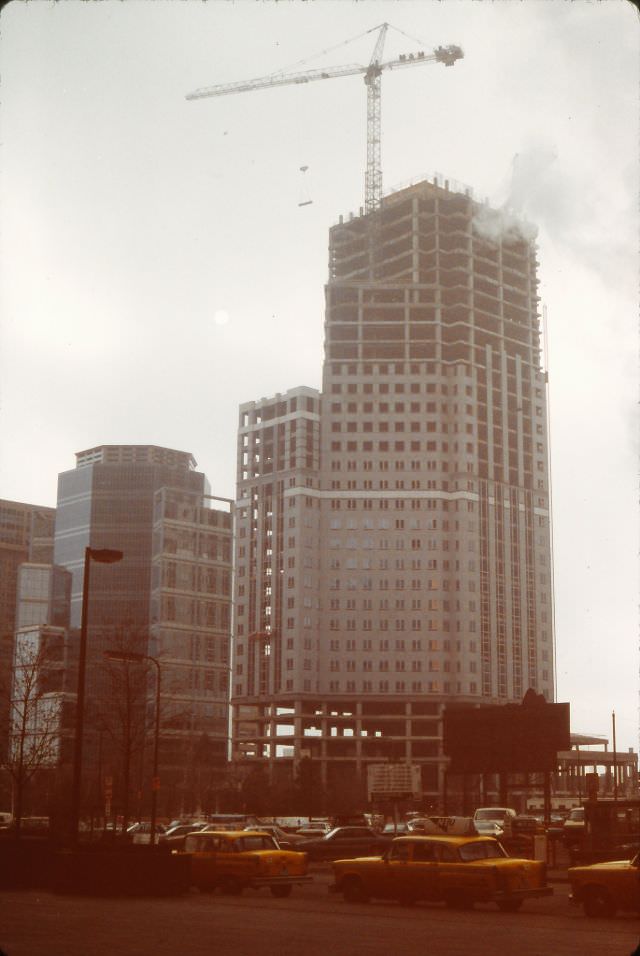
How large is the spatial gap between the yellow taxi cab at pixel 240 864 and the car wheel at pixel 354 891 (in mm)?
2339

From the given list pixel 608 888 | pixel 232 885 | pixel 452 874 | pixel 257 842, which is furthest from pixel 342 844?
pixel 608 888

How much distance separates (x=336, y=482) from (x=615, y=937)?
17121cm

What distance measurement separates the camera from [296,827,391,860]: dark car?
150ft

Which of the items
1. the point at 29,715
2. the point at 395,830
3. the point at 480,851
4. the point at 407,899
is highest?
the point at 29,715

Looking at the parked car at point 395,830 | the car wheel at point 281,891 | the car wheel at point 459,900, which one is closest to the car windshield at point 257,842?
the car wheel at point 281,891

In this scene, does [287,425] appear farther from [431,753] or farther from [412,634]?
[431,753]

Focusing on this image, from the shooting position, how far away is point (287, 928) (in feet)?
71.1

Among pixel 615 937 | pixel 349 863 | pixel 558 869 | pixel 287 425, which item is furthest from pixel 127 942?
pixel 287 425

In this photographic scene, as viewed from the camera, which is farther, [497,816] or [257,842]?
[497,816]

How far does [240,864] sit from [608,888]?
32.1 feet

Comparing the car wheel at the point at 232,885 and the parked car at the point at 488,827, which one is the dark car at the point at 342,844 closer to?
the parked car at the point at 488,827

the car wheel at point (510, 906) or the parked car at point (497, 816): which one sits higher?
the car wheel at point (510, 906)

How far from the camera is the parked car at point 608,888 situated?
24344 millimetres

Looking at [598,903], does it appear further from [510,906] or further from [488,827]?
[488,827]
